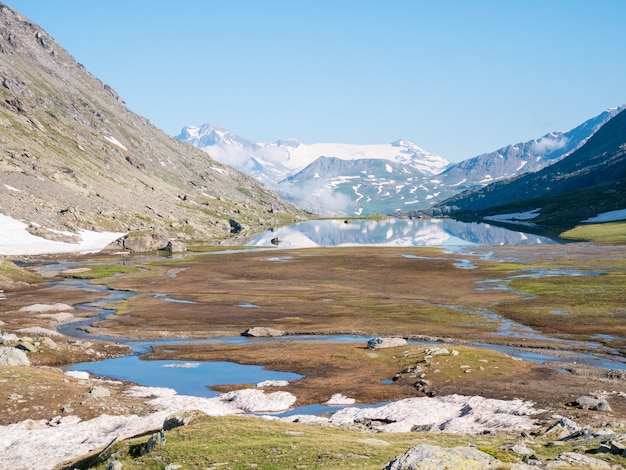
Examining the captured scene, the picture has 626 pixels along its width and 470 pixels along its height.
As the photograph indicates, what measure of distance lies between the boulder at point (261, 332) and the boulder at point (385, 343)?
14.5m

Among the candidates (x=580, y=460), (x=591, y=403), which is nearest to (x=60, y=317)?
(x=591, y=403)

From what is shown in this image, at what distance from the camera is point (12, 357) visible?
179ft

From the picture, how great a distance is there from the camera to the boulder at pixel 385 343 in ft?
218

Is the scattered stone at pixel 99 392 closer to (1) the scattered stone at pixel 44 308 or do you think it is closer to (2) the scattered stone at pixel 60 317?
(2) the scattered stone at pixel 60 317

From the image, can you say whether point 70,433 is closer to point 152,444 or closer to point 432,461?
point 152,444

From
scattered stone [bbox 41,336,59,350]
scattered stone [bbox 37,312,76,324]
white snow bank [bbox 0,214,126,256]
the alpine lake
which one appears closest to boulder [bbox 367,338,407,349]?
the alpine lake

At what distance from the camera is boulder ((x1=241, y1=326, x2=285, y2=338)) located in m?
76.6

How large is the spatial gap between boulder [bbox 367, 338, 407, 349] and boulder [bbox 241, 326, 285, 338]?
14.5 meters

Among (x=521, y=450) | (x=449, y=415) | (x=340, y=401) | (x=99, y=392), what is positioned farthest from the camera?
(x=340, y=401)

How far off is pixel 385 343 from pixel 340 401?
60.8ft

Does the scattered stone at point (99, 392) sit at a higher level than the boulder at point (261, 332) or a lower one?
higher

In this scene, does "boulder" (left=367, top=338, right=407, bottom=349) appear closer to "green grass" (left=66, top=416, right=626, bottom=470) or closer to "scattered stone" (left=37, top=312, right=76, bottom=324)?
"green grass" (left=66, top=416, right=626, bottom=470)

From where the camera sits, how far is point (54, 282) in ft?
416

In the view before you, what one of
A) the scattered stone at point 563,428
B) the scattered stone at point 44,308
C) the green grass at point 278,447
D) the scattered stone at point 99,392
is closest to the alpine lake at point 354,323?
the scattered stone at point 44,308
